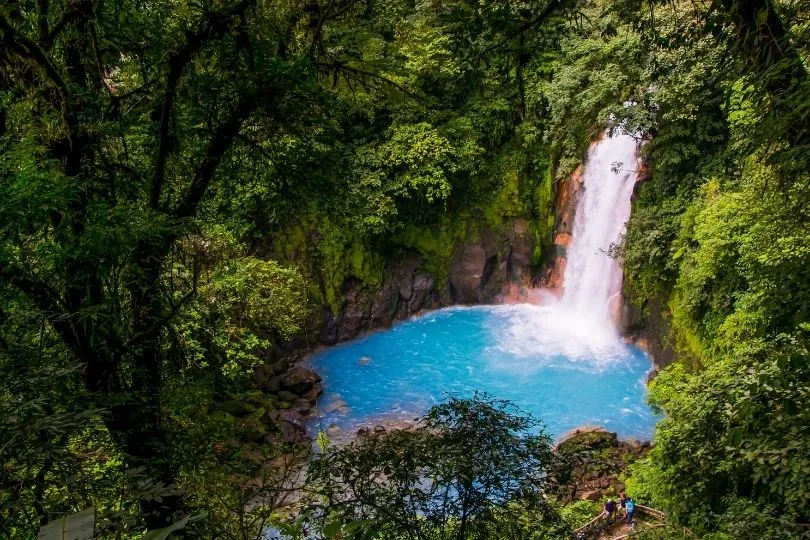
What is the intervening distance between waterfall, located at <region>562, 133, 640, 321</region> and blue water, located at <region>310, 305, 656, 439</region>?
0.77 m

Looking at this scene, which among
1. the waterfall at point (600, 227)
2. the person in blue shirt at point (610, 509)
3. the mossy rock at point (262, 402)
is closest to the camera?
the person in blue shirt at point (610, 509)

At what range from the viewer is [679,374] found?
8.00 meters

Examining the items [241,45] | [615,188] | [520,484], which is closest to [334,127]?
[241,45]

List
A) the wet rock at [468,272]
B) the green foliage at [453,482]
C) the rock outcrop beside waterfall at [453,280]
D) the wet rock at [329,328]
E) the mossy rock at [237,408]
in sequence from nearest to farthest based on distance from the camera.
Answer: the green foliage at [453,482], the mossy rock at [237,408], the wet rock at [329,328], the rock outcrop beside waterfall at [453,280], the wet rock at [468,272]

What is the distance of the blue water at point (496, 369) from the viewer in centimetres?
1279

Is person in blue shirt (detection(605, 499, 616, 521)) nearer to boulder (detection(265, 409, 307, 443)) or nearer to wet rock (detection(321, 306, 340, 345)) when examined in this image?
boulder (detection(265, 409, 307, 443))

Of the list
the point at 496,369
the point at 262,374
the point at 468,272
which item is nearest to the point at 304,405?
the point at 262,374

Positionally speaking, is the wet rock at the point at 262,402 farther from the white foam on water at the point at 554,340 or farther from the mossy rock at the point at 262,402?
the white foam on water at the point at 554,340

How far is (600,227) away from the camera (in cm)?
1541

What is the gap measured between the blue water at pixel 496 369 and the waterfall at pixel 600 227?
0.77 m

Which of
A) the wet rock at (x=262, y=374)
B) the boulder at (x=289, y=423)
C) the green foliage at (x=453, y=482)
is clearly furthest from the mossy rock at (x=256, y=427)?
the green foliage at (x=453, y=482)

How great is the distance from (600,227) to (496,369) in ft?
16.6

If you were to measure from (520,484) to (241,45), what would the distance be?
3.97 metres

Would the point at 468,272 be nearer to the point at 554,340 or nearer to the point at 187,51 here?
the point at 554,340
